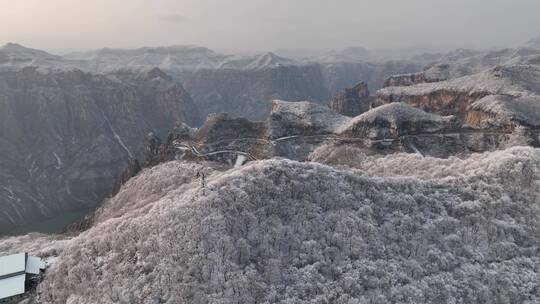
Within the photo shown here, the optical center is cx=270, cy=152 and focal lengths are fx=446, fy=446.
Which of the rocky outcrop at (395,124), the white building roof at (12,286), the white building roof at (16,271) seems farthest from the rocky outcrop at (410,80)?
the white building roof at (12,286)

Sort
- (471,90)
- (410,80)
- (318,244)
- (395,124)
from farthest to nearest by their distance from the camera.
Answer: (410,80) → (471,90) → (395,124) → (318,244)

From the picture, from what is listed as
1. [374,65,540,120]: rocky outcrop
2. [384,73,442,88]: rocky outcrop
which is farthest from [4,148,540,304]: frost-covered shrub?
[384,73,442,88]: rocky outcrop

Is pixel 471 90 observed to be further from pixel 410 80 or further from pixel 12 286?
pixel 12 286

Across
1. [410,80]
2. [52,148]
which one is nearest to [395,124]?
[410,80]

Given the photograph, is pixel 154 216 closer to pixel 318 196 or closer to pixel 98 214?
pixel 318 196

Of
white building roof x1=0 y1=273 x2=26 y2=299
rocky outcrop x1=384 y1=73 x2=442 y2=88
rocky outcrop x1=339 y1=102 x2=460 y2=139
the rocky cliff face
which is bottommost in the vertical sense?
the rocky cliff face

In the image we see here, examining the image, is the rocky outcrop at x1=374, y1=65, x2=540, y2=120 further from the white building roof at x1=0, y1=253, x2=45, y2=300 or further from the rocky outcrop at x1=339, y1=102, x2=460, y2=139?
the white building roof at x1=0, y1=253, x2=45, y2=300

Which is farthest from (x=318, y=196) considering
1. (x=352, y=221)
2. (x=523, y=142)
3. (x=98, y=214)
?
(x=523, y=142)

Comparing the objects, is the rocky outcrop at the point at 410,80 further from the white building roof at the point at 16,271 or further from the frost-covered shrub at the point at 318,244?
the white building roof at the point at 16,271
